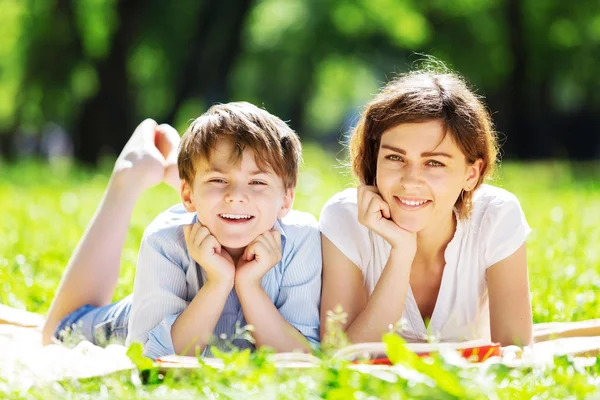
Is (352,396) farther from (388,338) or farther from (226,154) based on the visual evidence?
(226,154)

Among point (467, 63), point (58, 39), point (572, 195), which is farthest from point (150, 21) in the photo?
point (572, 195)

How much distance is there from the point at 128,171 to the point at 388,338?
244cm

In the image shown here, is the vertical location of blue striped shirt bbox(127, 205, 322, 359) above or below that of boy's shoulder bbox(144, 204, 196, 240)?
below

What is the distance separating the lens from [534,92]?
2822 centimetres

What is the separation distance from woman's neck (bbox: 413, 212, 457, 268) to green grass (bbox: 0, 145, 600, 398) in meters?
0.57

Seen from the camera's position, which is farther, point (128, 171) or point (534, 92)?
point (534, 92)

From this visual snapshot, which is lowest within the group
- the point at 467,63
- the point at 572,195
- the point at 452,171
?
the point at 572,195

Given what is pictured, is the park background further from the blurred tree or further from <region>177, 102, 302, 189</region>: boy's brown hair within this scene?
<region>177, 102, 302, 189</region>: boy's brown hair

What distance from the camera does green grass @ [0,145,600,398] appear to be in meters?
2.60

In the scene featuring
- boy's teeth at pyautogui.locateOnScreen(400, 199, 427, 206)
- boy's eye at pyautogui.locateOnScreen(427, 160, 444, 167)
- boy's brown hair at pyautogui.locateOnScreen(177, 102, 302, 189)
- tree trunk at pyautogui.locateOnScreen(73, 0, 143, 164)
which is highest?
tree trunk at pyautogui.locateOnScreen(73, 0, 143, 164)

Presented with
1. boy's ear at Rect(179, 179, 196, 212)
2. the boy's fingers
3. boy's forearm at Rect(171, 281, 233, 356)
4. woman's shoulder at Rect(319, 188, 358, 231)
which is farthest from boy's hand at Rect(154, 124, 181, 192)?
boy's forearm at Rect(171, 281, 233, 356)

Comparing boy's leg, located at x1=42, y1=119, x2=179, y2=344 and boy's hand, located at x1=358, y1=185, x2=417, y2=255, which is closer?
boy's hand, located at x1=358, y1=185, x2=417, y2=255

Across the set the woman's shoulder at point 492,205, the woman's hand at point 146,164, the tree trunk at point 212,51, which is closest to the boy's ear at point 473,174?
the woman's shoulder at point 492,205

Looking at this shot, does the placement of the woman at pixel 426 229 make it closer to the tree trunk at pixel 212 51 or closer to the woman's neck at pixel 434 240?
the woman's neck at pixel 434 240
